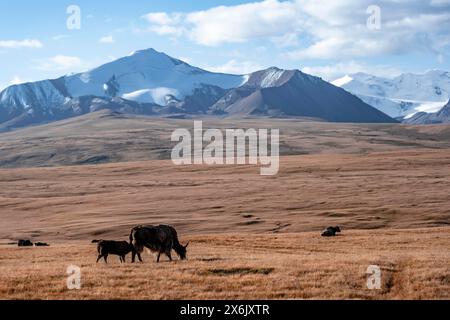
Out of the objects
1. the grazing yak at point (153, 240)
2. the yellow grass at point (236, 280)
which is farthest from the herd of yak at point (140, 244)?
the yellow grass at point (236, 280)

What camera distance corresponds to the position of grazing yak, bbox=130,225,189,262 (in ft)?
86.2

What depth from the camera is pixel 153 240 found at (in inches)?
1045

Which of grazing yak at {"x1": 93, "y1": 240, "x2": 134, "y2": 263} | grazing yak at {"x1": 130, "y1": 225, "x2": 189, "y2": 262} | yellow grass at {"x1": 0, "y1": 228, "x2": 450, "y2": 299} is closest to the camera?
yellow grass at {"x1": 0, "y1": 228, "x2": 450, "y2": 299}

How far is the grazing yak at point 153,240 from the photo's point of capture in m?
26.3

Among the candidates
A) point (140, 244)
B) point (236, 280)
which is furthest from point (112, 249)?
point (236, 280)

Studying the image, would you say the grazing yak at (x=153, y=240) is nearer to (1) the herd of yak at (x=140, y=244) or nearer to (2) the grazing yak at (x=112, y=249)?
(1) the herd of yak at (x=140, y=244)

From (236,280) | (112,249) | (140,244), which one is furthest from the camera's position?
(112,249)

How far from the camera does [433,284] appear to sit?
19391 mm

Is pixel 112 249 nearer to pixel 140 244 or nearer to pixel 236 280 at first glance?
pixel 140 244

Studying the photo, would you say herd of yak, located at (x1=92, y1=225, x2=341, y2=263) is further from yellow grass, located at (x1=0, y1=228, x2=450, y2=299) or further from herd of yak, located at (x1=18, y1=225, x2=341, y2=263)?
yellow grass, located at (x1=0, y1=228, x2=450, y2=299)

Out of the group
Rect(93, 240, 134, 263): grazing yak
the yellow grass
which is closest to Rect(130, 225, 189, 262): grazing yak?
Answer: Rect(93, 240, 134, 263): grazing yak

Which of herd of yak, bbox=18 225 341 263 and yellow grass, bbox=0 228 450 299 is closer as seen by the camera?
yellow grass, bbox=0 228 450 299
